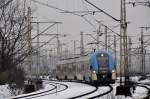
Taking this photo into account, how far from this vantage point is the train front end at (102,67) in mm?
45406

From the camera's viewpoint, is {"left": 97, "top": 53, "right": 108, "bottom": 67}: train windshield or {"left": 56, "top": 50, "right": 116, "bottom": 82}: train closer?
{"left": 56, "top": 50, "right": 116, "bottom": 82}: train

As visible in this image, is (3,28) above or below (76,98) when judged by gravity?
above

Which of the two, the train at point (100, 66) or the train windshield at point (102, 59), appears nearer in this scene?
the train at point (100, 66)

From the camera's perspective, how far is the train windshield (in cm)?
4602

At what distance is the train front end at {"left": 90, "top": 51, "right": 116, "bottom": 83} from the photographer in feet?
149

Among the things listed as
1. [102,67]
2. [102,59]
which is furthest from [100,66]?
[102,59]

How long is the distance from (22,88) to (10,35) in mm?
5500

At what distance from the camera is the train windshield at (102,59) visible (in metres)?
46.0

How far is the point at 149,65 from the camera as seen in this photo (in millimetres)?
100875

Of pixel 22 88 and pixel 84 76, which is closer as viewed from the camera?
pixel 22 88

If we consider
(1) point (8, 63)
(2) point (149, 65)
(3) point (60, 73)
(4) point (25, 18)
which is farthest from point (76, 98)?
(2) point (149, 65)

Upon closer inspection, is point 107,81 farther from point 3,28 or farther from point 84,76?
point 3,28

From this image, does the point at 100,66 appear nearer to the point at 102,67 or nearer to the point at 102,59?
the point at 102,67

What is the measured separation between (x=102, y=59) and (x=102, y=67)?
801mm
